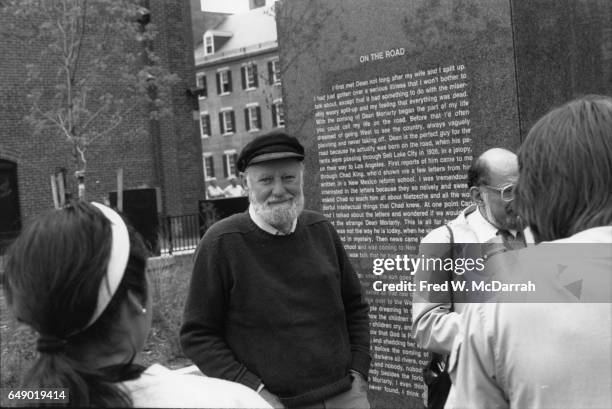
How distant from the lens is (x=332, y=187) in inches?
220

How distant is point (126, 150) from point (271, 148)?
67.1 feet

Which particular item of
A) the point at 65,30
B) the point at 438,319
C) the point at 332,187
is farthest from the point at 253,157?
the point at 65,30

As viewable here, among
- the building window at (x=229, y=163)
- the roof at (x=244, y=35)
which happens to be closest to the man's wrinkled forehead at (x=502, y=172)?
the roof at (x=244, y=35)

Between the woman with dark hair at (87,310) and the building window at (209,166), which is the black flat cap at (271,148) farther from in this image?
the building window at (209,166)

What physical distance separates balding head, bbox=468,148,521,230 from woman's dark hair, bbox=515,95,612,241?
167 cm

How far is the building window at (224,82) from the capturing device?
185 feet

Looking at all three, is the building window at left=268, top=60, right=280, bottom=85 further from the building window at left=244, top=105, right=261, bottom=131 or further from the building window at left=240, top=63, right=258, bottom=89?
the building window at left=244, top=105, right=261, bottom=131

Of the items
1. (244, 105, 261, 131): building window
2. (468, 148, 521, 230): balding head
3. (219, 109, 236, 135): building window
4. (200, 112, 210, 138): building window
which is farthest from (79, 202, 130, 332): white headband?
(200, 112, 210, 138): building window

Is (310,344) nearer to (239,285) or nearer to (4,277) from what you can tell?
(239,285)

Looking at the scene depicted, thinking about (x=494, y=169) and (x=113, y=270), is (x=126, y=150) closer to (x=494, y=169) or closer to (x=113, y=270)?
(x=494, y=169)

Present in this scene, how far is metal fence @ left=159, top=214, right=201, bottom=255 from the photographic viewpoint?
59.2ft

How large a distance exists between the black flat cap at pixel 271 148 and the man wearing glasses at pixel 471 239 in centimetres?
79

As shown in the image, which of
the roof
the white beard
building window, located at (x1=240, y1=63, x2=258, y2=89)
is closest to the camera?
the white beard

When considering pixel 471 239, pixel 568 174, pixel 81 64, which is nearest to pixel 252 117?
pixel 81 64
